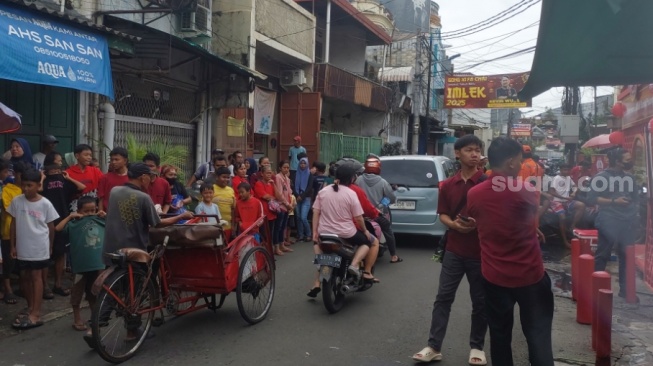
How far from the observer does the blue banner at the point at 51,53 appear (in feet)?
22.4

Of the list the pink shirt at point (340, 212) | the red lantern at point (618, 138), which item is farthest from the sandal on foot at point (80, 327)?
the red lantern at point (618, 138)

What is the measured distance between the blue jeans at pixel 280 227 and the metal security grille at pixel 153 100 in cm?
399

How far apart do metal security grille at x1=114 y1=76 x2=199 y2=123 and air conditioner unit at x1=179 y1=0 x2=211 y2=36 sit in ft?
4.59

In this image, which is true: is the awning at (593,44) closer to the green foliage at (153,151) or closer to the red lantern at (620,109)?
the green foliage at (153,151)

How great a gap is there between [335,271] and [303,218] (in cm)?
509

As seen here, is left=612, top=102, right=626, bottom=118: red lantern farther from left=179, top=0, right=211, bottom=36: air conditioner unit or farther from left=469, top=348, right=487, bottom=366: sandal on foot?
left=469, top=348, right=487, bottom=366: sandal on foot

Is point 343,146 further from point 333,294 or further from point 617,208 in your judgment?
point 333,294

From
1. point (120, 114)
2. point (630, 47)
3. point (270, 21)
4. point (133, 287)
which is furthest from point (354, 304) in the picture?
point (270, 21)

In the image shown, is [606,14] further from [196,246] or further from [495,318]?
[196,246]

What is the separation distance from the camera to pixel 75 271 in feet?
17.4

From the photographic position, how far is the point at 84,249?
5305 mm

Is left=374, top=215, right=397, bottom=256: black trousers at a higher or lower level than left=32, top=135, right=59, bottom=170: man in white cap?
lower

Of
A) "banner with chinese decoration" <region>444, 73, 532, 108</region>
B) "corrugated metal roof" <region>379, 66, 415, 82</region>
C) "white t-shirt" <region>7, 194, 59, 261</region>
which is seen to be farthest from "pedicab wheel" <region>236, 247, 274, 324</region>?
"corrugated metal roof" <region>379, 66, 415, 82</region>

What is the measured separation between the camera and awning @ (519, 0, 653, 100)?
3.52 m
